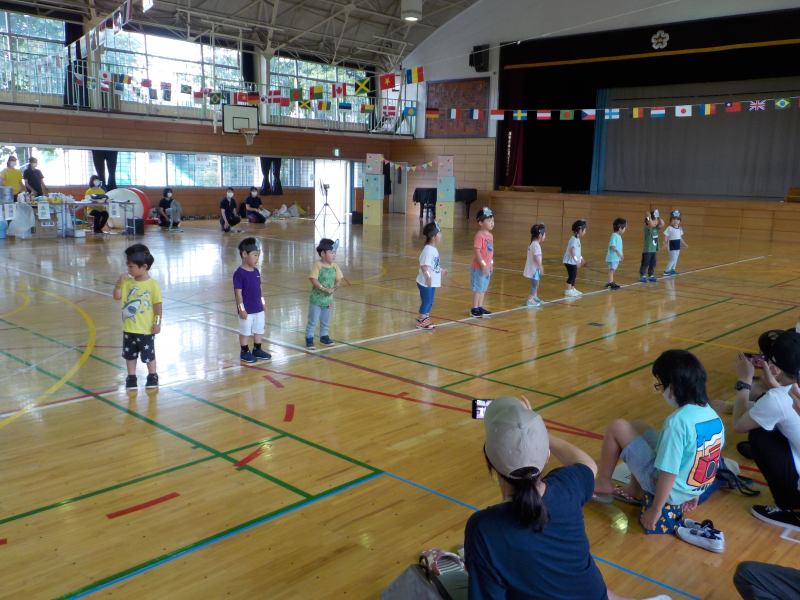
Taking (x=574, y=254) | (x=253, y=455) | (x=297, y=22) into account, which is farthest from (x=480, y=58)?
(x=253, y=455)

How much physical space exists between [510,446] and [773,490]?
248cm

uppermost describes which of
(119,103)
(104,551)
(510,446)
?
(119,103)

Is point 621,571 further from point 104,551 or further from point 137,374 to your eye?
point 137,374

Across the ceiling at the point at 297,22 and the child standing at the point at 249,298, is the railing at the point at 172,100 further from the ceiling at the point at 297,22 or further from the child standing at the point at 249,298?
the child standing at the point at 249,298

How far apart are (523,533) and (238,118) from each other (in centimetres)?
2238

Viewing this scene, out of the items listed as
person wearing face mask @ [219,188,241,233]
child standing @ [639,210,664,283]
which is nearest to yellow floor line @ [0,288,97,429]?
child standing @ [639,210,664,283]

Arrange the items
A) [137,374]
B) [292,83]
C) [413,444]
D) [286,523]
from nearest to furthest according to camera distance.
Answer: [286,523] → [413,444] → [137,374] → [292,83]

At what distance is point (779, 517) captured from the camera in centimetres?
368

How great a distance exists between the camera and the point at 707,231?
21672 mm

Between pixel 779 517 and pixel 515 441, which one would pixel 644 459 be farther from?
pixel 515 441

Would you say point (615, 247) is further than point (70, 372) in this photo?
Yes

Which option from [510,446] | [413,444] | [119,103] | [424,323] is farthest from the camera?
[119,103]

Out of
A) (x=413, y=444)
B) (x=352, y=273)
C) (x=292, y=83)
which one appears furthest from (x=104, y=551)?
(x=292, y=83)

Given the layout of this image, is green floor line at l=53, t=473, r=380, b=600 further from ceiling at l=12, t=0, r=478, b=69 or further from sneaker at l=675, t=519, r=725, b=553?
ceiling at l=12, t=0, r=478, b=69
